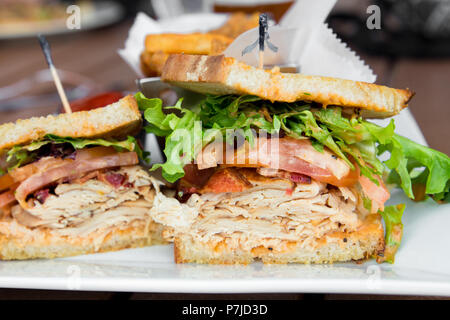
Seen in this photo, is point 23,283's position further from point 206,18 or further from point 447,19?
point 447,19

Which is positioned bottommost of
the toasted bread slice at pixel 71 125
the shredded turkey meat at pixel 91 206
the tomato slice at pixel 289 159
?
the shredded turkey meat at pixel 91 206

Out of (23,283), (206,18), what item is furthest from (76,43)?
(23,283)

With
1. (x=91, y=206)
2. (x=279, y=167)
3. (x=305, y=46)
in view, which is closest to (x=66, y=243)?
(x=91, y=206)

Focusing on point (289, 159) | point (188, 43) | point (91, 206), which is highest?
point (188, 43)

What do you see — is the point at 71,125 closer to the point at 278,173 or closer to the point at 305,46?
the point at 278,173

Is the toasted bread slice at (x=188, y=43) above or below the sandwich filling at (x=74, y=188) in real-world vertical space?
above

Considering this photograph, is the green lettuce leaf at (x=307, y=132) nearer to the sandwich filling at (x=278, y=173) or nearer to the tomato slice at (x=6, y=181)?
the sandwich filling at (x=278, y=173)

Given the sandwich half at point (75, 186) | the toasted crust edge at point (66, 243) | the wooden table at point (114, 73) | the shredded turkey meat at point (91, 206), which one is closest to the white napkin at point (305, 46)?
the sandwich half at point (75, 186)

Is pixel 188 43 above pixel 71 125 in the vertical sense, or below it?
above
